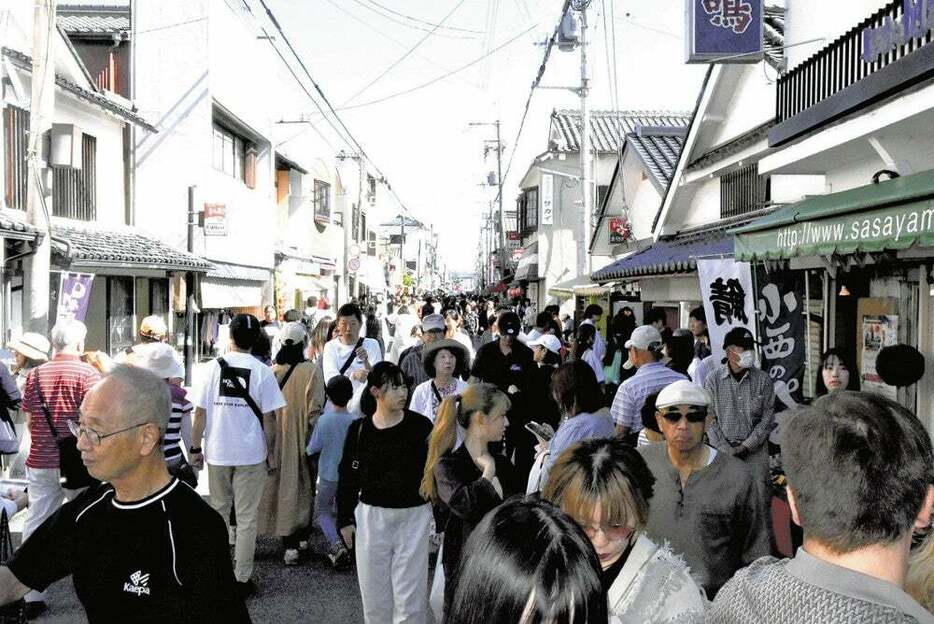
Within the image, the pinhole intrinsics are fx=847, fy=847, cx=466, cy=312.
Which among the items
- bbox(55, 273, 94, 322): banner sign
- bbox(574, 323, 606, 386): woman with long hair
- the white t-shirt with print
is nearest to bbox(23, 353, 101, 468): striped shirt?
the white t-shirt with print

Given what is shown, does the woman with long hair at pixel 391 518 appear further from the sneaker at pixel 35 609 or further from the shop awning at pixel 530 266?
the shop awning at pixel 530 266

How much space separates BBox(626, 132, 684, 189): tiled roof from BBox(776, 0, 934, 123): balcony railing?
9633 mm

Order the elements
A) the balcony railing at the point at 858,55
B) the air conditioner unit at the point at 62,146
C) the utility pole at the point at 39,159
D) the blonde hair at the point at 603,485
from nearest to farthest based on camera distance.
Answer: the blonde hair at the point at 603,485, the balcony railing at the point at 858,55, the utility pole at the point at 39,159, the air conditioner unit at the point at 62,146

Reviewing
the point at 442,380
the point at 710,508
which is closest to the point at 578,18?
the point at 442,380

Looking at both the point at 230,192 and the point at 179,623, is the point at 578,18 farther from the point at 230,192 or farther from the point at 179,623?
the point at 179,623

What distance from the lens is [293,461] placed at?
733 cm

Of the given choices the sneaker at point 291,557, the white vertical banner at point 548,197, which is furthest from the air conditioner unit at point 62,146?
the white vertical banner at point 548,197

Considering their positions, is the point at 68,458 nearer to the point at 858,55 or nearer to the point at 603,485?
the point at 603,485

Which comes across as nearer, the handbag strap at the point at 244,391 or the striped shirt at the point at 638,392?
the handbag strap at the point at 244,391

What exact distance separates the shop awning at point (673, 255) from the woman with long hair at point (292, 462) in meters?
6.26

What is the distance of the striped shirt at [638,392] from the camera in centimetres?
643

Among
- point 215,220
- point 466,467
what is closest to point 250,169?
point 215,220

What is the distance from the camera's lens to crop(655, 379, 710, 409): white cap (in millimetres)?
4035

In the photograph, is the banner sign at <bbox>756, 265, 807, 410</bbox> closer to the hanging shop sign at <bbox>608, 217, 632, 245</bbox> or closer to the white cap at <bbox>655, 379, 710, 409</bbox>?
the white cap at <bbox>655, 379, 710, 409</bbox>
